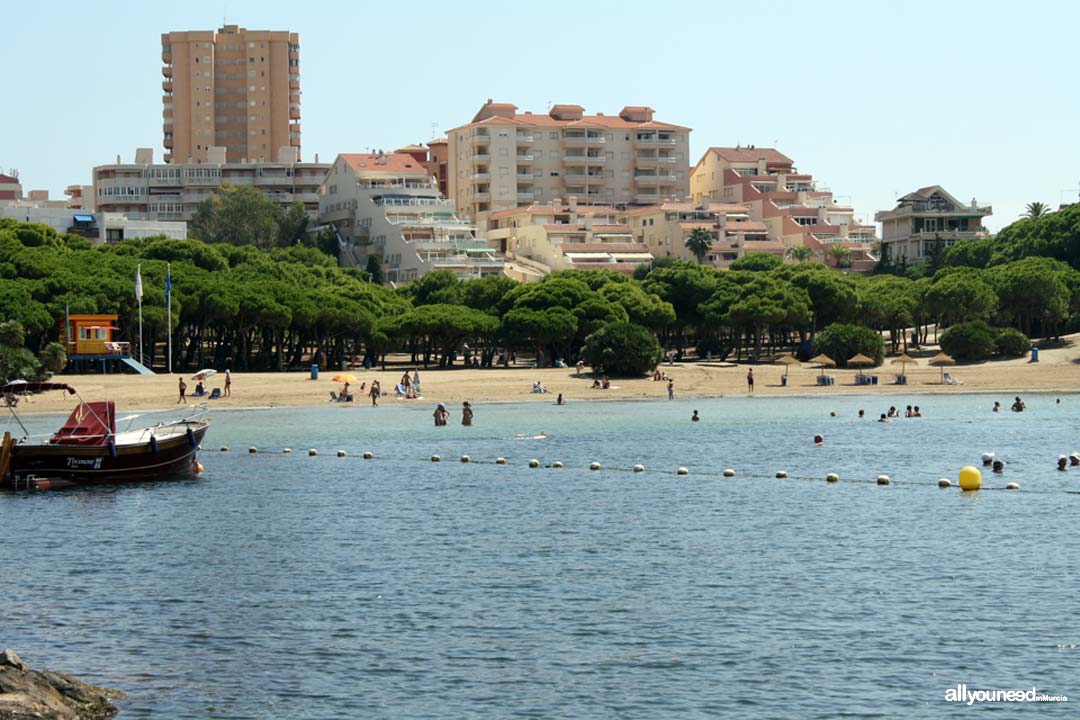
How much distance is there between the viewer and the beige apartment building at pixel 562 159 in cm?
18475

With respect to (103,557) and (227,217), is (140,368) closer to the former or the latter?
(103,557)

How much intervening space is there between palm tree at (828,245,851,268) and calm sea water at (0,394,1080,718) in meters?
108

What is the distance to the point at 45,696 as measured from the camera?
19.6 m

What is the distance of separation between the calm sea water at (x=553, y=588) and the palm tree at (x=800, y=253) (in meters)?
103

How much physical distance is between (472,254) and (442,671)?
130 m

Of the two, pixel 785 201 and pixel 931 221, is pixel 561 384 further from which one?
pixel 785 201

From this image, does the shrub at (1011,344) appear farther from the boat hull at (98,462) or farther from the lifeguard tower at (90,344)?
the boat hull at (98,462)

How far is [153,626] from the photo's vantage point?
2666 centimetres

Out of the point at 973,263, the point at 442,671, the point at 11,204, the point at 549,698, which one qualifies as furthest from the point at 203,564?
the point at 11,204

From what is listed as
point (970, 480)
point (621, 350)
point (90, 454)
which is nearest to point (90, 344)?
point (621, 350)

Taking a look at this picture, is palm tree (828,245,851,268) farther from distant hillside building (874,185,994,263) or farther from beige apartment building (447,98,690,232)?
beige apartment building (447,98,690,232)

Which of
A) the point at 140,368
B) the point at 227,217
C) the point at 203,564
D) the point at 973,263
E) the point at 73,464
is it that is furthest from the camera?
the point at 227,217

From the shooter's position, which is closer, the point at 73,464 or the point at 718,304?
the point at 73,464

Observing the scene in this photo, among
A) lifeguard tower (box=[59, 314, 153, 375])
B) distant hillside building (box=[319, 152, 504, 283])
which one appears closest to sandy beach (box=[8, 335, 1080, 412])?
lifeguard tower (box=[59, 314, 153, 375])
